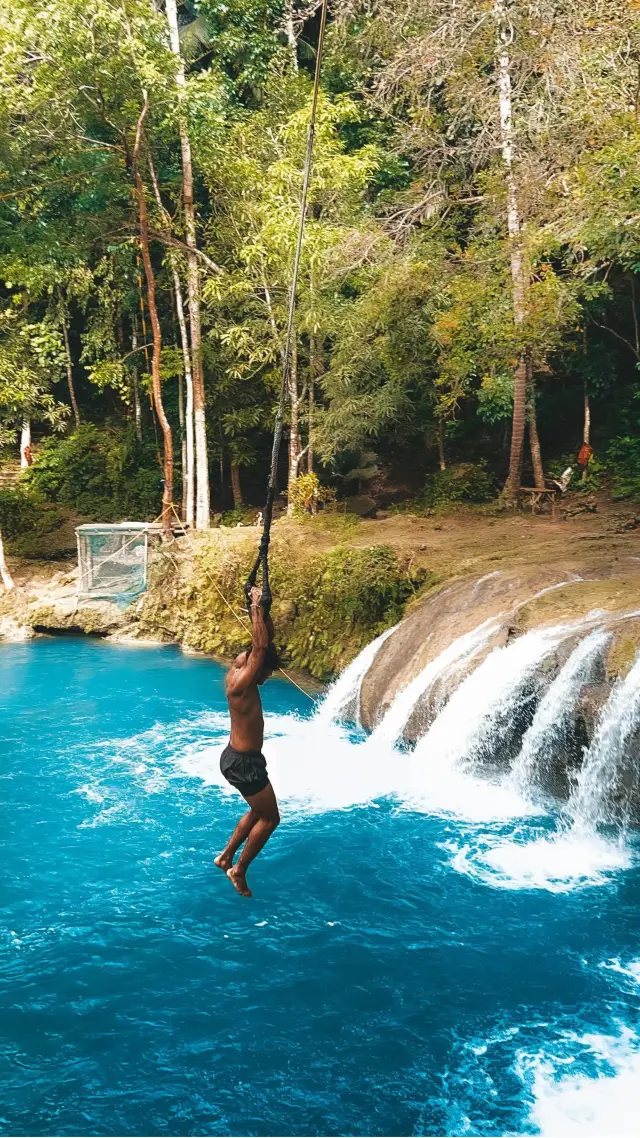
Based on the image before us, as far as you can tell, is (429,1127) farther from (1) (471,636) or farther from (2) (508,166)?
(2) (508,166)

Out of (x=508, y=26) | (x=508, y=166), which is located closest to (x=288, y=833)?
(x=508, y=166)

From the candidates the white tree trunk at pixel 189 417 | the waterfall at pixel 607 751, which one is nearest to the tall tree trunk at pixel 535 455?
the white tree trunk at pixel 189 417

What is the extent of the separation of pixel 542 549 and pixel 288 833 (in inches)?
230

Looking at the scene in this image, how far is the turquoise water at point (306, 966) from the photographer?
4395 millimetres

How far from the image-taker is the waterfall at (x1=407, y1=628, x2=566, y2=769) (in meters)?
8.14

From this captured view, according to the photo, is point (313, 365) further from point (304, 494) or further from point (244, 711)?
point (244, 711)

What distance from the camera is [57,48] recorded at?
13.2m

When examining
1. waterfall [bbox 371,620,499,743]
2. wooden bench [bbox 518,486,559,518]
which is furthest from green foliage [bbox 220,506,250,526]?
waterfall [bbox 371,620,499,743]

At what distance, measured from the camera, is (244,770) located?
17.0 feet

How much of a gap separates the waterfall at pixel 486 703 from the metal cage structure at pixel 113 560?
7341mm

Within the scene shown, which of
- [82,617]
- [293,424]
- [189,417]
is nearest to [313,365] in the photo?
[293,424]

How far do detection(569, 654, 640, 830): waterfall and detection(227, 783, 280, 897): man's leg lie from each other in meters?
3.17

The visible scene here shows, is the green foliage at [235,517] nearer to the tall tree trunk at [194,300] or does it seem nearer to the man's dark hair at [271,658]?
the tall tree trunk at [194,300]

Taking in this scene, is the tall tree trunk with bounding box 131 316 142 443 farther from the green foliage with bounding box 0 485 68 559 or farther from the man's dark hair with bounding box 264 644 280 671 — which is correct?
the man's dark hair with bounding box 264 644 280 671
